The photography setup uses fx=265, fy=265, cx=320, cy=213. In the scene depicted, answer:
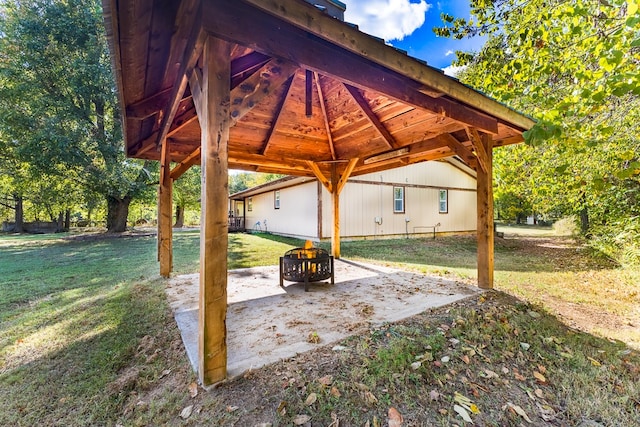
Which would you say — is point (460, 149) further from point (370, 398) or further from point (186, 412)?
point (186, 412)

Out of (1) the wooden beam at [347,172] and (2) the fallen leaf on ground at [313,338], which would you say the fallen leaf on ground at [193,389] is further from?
(1) the wooden beam at [347,172]

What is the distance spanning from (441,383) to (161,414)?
201 cm

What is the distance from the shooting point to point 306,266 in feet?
13.9

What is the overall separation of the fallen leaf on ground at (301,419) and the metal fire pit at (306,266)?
252 cm

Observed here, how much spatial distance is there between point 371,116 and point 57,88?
14735 mm

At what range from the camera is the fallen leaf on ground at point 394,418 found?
166 centimetres

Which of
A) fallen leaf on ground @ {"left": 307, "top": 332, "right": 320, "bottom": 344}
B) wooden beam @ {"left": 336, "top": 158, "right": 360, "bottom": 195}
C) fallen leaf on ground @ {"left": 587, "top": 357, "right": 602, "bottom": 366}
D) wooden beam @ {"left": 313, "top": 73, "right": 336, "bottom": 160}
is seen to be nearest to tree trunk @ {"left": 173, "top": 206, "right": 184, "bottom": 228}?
wooden beam @ {"left": 336, "top": 158, "right": 360, "bottom": 195}

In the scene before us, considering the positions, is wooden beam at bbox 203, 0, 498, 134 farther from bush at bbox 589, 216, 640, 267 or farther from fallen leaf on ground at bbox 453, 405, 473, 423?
bush at bbox 589, 216, 640, 267

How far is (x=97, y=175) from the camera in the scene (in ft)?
37.7

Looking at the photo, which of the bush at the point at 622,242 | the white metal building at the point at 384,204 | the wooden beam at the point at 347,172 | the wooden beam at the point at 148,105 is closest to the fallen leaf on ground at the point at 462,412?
the wooden beam at the point at 148,105

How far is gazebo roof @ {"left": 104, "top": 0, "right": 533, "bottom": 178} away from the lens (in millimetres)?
1800

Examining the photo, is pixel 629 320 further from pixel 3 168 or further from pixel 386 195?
pixel 3 168

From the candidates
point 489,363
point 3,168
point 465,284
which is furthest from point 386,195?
point 3,168

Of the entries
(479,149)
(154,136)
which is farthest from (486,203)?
(154,136)
